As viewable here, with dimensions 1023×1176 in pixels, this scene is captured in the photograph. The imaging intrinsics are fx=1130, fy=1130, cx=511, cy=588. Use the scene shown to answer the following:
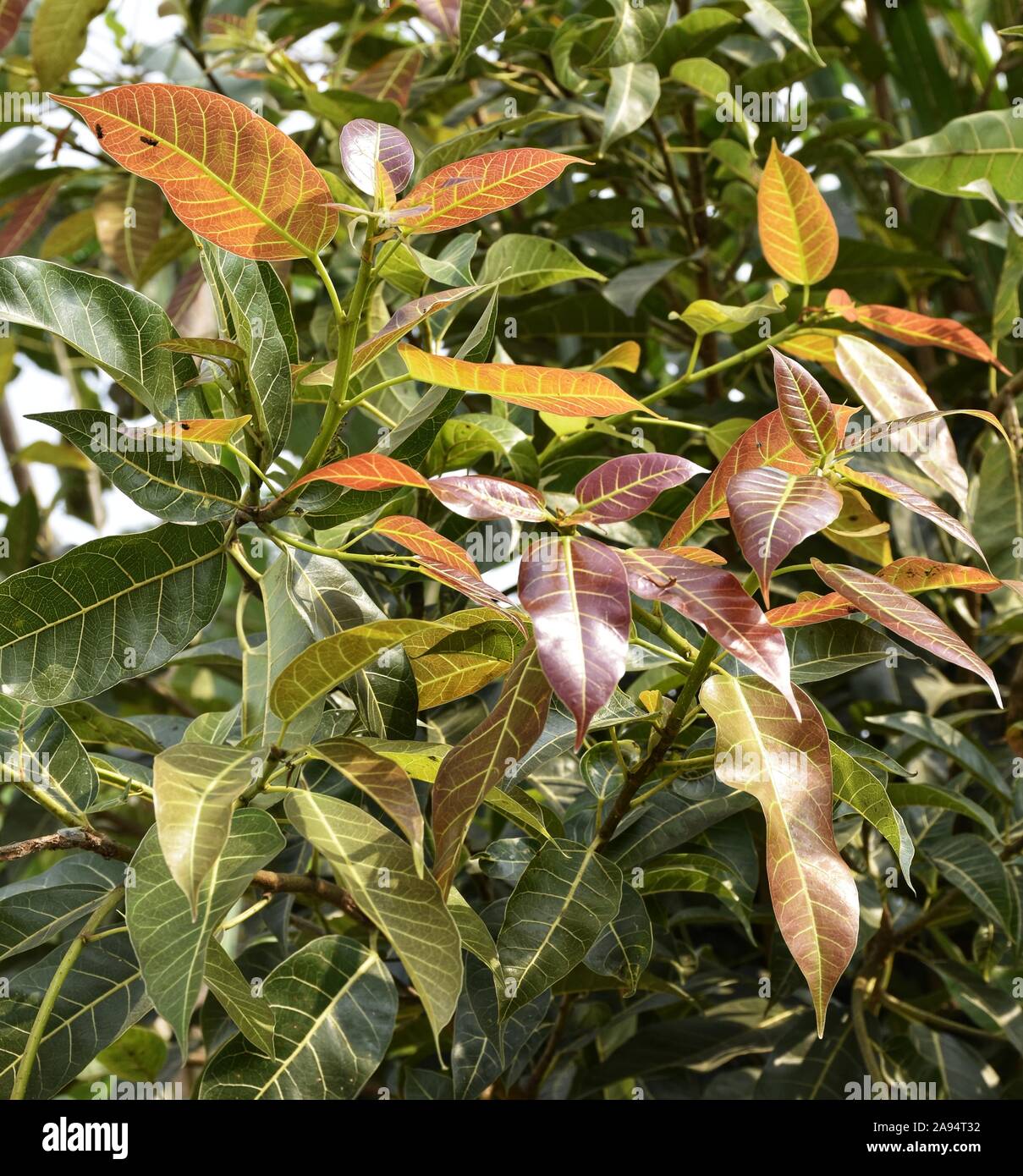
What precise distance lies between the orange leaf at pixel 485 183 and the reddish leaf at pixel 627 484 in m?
0.17

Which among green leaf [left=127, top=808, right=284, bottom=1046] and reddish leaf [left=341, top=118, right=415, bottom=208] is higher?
reddish leaf [left=341, top=118, right=415, bottom=208]

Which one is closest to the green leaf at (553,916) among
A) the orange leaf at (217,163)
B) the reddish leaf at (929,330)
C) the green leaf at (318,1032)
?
the green leaf at (318,1032)

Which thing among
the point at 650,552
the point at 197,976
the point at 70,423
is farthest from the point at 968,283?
the point at 197,976

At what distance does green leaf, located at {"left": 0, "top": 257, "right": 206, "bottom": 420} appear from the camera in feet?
2.18

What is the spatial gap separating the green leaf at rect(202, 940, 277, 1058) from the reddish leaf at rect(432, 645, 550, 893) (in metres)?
0.16

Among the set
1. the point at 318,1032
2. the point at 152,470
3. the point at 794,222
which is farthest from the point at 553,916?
the point at 794,222

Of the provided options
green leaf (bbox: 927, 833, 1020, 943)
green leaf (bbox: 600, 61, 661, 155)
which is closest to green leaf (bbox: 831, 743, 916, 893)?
green leaf (bbox: 927, 833, 1020, 943)

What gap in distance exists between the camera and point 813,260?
0.98 m

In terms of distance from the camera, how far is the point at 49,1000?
678 millimetres

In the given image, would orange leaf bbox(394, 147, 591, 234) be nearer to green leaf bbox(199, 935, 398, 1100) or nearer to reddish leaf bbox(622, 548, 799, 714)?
reddish leaf bbox(622, 548, 799, 714)

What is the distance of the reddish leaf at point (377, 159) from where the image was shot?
64cm

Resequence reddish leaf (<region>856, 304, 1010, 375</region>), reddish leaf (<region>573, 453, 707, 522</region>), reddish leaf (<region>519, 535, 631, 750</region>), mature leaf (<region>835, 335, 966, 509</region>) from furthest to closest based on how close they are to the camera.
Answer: reddish leaf (<region>856, 304, 1010, 375</region>) < mature leaf (<region>835, 335, 966, 509</region>) < reddish leaf (<region>573, 453, 707, 522</region>) < reddish leaf (<region>519, 535, 631, 750</region>)

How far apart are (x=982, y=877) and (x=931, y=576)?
1.35 ft

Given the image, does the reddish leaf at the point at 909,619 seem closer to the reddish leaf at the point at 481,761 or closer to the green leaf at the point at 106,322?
the reddish leaf at the point at 481,761
